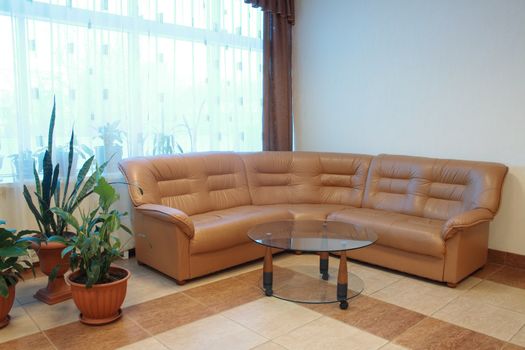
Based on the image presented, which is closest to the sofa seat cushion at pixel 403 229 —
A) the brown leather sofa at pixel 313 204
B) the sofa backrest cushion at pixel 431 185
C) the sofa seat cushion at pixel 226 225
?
the brown leather sofa at pixel 313 204

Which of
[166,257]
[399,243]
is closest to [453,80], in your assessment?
[399,243]

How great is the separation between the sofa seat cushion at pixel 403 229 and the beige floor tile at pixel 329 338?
103cm

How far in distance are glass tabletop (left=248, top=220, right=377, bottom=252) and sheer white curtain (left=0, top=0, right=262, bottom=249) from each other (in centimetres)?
146

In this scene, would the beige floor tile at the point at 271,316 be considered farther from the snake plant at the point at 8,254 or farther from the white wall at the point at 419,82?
the white wall at the point at 419,82

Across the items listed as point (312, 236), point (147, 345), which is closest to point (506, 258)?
point (312, 236)

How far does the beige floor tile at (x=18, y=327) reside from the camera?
253cm

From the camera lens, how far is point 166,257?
3350mm

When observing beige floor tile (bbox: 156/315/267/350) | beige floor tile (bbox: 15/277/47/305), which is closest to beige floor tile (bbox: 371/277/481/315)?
beige floor tile (bbox: 156/315/267/350)

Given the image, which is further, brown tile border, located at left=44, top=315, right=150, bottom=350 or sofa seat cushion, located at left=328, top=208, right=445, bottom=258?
sofa seat cushion, located at left=328, top=208, right=445, bottom=258

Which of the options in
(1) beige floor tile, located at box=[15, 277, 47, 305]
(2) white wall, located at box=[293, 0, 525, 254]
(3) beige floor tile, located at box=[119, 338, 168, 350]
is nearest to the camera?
(3) beige floor tile, located at box=[119, 338, 168, 350]

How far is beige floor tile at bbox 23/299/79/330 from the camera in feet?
8.82

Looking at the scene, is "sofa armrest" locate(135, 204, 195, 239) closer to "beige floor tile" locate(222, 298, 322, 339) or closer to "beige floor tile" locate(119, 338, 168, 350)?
"beige floor tile" locate(222, 298, 322, 339)

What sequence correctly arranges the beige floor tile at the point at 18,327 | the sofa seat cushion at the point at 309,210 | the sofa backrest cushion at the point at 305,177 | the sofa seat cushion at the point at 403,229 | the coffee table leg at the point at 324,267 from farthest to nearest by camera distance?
the sofa backrest cushion at the point at 305,177
the sofa seat cushion at the point at 309,210
the coffee table leg at the point at 324,267
the sofa seat cushion at the point at 403,229
the beige floor tile at the point at 18,327

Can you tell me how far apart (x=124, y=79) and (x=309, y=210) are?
6.81 ft
